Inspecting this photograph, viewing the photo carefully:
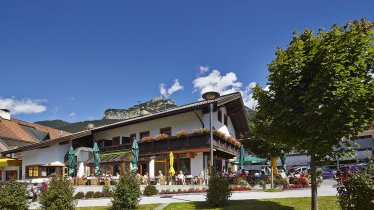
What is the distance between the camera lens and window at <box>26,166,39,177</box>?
35594 mm

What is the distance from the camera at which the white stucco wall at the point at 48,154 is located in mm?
34312

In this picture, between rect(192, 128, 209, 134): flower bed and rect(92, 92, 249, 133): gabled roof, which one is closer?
rect(192, 128, 209, 134): flower bed

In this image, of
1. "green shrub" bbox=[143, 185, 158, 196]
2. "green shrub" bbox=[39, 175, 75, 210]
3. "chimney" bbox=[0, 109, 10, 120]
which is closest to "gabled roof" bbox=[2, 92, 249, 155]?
"green shrub" bbox=[143, 185, 158, 196]

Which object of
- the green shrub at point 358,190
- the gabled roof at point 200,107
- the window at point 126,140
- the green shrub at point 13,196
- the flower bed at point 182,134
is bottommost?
the green shrub at point 13,196

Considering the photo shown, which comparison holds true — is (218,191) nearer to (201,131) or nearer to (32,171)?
(201,131)

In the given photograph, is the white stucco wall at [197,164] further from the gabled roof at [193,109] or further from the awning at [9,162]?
the awning at [9,162]

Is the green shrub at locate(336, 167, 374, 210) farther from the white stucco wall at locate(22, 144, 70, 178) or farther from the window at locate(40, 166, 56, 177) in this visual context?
the window at locate(40, 166, 56, 177)

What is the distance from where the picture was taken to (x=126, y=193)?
537 inches

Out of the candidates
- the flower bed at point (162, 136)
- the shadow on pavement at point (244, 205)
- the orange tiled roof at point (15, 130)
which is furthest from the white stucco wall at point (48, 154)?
the shadow on pavement at point (244, 205)

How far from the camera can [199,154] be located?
26.6 m

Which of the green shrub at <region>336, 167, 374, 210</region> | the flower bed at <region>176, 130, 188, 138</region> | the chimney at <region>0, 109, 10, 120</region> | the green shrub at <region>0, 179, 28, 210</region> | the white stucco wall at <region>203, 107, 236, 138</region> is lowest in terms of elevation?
the green shrub at <region>0, 179, 28, 210</region>

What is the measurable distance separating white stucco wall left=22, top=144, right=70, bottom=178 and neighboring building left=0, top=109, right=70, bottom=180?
2.45 metres

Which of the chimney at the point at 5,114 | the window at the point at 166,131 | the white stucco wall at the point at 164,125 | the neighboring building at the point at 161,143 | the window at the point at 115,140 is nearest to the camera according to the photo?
the neighboring building at the point at 161,143

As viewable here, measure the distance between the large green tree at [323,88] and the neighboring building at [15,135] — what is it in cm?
3400
